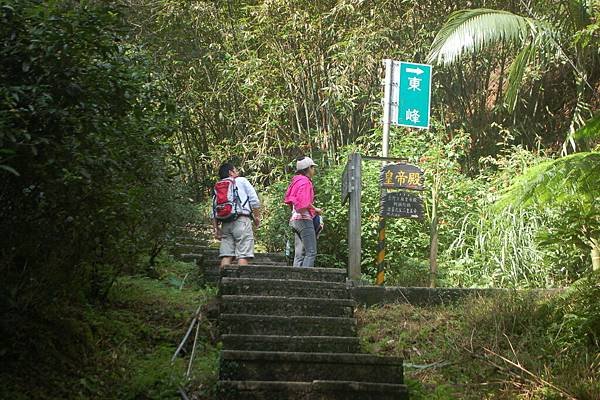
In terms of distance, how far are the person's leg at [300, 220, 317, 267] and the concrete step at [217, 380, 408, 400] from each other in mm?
2533

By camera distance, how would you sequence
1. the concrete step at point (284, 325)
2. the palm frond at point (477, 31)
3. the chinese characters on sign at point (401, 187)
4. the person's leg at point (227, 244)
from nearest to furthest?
the concrete step at point (284, 325), the person's leg at point (227, 244), the chinese characters on sign at point (401, 187), the palm frond at point (477, 31)

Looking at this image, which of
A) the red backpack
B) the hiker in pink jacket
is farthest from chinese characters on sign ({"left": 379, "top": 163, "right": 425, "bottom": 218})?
the red backpack

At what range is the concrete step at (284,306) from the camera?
6.48 meters

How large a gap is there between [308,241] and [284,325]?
1731mm

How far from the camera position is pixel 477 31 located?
949 cm

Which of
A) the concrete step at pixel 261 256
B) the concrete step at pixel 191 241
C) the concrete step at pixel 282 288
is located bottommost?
the concrete step at pixel 282 288

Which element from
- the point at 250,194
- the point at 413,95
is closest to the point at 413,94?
the point at 413,95

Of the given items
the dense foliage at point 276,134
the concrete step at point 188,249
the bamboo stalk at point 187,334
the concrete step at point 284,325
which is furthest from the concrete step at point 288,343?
the concrete step at point 188,249

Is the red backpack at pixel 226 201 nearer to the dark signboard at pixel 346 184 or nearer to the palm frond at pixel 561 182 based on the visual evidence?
the dark signboard at pixel 346 184

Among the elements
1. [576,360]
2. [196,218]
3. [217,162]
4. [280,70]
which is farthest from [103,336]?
[217,162]

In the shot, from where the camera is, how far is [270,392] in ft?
17.6

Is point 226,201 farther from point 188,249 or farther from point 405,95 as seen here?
point 188,249

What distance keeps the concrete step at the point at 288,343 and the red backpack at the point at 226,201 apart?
2.03 m

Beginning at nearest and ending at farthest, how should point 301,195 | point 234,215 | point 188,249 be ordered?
point 234,215 < point 301,195 < point 188,249
